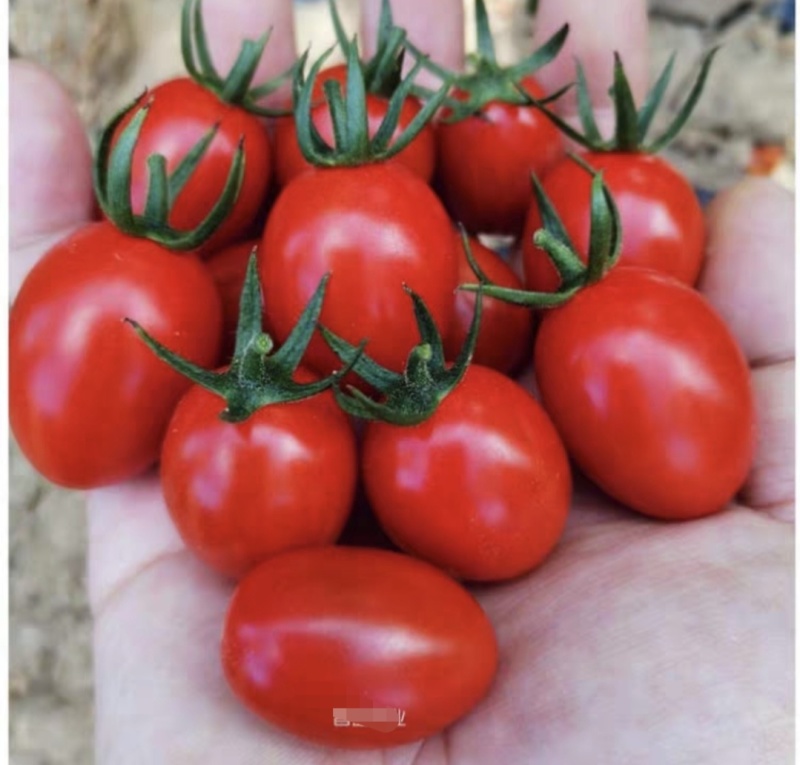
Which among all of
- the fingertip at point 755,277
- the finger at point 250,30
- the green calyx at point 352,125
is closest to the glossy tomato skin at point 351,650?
the green calyx at point 352,125

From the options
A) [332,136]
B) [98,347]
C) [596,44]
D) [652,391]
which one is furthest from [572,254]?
[596,44]

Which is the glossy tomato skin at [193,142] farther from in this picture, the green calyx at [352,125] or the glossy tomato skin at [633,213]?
the glossy tomato skin at [633,213]

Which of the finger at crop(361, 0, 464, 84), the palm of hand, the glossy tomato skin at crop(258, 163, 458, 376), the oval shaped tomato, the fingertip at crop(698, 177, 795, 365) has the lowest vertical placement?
the palm of hand

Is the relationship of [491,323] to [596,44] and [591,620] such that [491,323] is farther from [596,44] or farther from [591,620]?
[596,44]

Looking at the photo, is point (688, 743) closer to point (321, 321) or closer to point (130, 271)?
point (321, 321)

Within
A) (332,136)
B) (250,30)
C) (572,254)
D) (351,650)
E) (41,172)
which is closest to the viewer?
(351,650)

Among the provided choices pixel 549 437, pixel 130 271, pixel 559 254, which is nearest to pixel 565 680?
pixel 549 437

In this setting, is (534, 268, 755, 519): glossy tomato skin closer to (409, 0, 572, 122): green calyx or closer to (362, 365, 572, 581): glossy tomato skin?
(362, 365, 572, 581): glossy tomato skin

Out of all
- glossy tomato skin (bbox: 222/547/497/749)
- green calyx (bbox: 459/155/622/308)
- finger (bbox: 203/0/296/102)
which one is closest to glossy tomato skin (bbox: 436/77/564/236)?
green calyx (bbox: 459/155/622/308)
